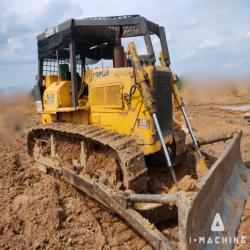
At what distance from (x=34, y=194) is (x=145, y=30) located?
340 centimetres

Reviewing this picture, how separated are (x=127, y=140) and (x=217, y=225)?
1.74 m

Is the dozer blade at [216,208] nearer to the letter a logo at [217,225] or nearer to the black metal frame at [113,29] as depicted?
the letter a logo at [217,225]

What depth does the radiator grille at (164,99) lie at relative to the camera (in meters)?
5.45

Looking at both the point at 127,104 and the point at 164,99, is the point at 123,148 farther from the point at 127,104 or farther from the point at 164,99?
the point at 164,99

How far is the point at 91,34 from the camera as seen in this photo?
6.32 metres

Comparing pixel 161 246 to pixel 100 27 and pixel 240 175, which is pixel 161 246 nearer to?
pixel 240 175

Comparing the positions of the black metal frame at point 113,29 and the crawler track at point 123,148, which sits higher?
the black metal frame at point 113,29

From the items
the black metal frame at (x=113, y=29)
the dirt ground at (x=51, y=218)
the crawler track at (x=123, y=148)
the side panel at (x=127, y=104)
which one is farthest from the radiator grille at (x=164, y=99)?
the dirt ground at (x=51, y=218)

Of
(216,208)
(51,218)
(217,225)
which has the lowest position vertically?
(51,218)

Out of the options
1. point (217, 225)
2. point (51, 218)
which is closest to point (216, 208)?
point (217, 225)

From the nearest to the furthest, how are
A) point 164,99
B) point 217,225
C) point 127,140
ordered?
point 217,225 < point 127,140 < point 164,99

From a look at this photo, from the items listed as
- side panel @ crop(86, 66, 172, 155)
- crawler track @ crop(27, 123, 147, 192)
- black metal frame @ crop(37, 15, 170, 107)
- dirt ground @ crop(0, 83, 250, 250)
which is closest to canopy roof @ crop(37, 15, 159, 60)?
black metal frame @ crop(37, 15, 170, 107)

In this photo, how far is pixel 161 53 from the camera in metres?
6.47

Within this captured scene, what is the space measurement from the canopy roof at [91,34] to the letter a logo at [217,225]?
312 centimetres
